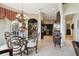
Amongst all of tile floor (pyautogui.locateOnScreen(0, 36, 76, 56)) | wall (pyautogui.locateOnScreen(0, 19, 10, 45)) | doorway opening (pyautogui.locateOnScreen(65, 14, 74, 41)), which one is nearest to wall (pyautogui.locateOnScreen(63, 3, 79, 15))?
tile floor (pyautogui.locateOnScreen(0, 36, 76, 56))

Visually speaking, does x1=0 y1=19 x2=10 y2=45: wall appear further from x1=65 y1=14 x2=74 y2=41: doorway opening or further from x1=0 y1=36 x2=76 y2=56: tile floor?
x1=65 y1=14 x2=74 y2=41: doorway opening

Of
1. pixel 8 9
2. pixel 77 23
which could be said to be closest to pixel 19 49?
pixel 8 9

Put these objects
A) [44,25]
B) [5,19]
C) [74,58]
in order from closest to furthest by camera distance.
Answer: [74,58]
[5,19]
[44,25]

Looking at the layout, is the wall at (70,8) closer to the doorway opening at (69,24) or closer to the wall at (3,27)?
the doorway opening at (69,24)

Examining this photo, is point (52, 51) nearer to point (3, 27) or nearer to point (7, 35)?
point (7, 35)

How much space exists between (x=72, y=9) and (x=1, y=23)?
3.14 metres

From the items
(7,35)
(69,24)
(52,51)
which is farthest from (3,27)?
(69,24)

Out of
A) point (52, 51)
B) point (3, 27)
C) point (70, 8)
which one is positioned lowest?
point (52, 51)

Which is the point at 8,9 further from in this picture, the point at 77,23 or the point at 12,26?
the point at 77,23

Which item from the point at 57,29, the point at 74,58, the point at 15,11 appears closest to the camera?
the point at 74,58

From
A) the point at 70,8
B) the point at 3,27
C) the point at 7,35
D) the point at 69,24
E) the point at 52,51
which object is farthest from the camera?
the point at 69,24

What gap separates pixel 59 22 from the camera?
6.18 m

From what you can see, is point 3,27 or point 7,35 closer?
point 7,35

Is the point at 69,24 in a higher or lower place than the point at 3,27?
higher
